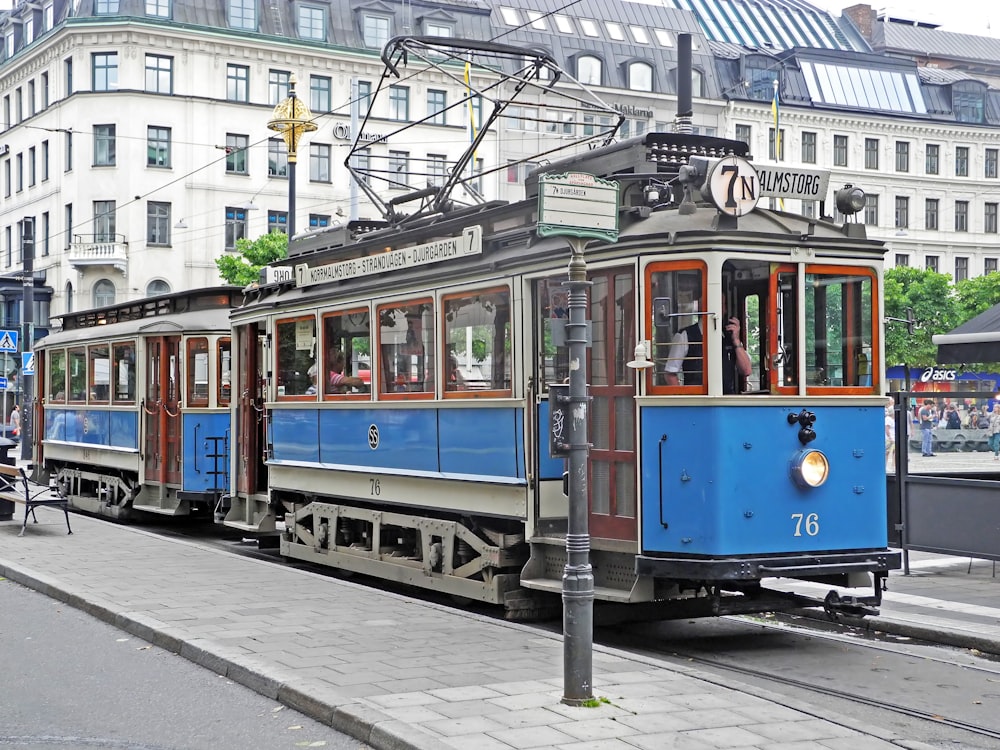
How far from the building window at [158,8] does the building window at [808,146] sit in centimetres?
2867

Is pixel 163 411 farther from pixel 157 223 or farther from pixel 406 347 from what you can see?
pixel 157 223

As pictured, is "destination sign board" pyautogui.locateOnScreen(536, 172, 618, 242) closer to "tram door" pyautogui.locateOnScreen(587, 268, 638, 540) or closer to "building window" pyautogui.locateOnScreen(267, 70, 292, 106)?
"tram door" pyautogui.locateOnScreen(587, 268, 638, 540)

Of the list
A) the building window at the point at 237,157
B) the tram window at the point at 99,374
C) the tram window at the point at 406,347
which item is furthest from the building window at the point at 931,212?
the tram window at the point at 406,347

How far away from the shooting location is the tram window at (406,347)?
11.8 metres

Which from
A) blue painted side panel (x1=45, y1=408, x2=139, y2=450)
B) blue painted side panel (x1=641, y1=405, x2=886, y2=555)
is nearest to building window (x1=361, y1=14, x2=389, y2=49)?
blue painted side panel (x1=45, y1=408, x2=139, y2=450)

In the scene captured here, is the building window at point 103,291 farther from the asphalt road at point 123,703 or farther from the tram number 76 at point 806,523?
the tram number 76 at point 806,523

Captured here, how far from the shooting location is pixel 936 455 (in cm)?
1371

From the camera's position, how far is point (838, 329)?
31.9ft

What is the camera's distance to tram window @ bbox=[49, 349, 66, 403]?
22.5 metres

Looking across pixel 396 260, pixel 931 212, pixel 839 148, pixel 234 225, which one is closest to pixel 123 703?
pixel 396 260

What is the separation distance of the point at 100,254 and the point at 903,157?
121ft

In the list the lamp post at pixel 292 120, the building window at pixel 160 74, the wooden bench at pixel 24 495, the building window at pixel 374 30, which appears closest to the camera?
the wooden bench at pixel 24 495

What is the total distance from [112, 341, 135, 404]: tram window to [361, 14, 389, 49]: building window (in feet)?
131

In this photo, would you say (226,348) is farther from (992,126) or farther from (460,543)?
(992,126)
